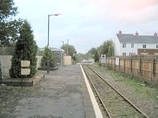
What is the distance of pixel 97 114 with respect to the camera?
Result: 9.85m

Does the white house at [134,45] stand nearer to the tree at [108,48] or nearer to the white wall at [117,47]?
the white wall at [117,47]

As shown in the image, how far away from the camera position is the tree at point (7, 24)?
46.4ft

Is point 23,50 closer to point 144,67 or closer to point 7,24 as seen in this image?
point 7,24

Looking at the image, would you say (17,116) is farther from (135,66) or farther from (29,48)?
(135,66)

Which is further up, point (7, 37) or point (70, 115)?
point (7, 37)

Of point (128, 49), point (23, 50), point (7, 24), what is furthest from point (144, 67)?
point (128, 49)

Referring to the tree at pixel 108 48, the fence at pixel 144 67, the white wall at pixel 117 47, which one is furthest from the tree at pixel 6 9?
the tree at pixel 108 48

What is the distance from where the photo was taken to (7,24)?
48.8 feet

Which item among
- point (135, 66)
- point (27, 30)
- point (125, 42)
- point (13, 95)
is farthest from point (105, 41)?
point (13, 95)

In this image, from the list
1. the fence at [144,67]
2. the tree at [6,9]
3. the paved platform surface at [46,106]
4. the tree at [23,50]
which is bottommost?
the paved platform surface at [46,106]

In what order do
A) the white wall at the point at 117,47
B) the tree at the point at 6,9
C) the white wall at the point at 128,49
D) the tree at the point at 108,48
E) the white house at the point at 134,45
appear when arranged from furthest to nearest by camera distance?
the tree at the point at 108,48 → the white wall at the point at 117,47 → the white wall at the point at 128,49 → the white house at the point at 134,45 → the tree at the point at 6,9

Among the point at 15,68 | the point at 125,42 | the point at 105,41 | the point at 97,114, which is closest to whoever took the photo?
the point at 97,114

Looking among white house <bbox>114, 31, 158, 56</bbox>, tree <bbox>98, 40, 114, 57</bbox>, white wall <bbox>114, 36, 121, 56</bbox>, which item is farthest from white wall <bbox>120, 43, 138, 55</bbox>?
tree <bbox>98, 40, 114, 57</bbox>

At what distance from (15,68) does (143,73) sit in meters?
10.6
